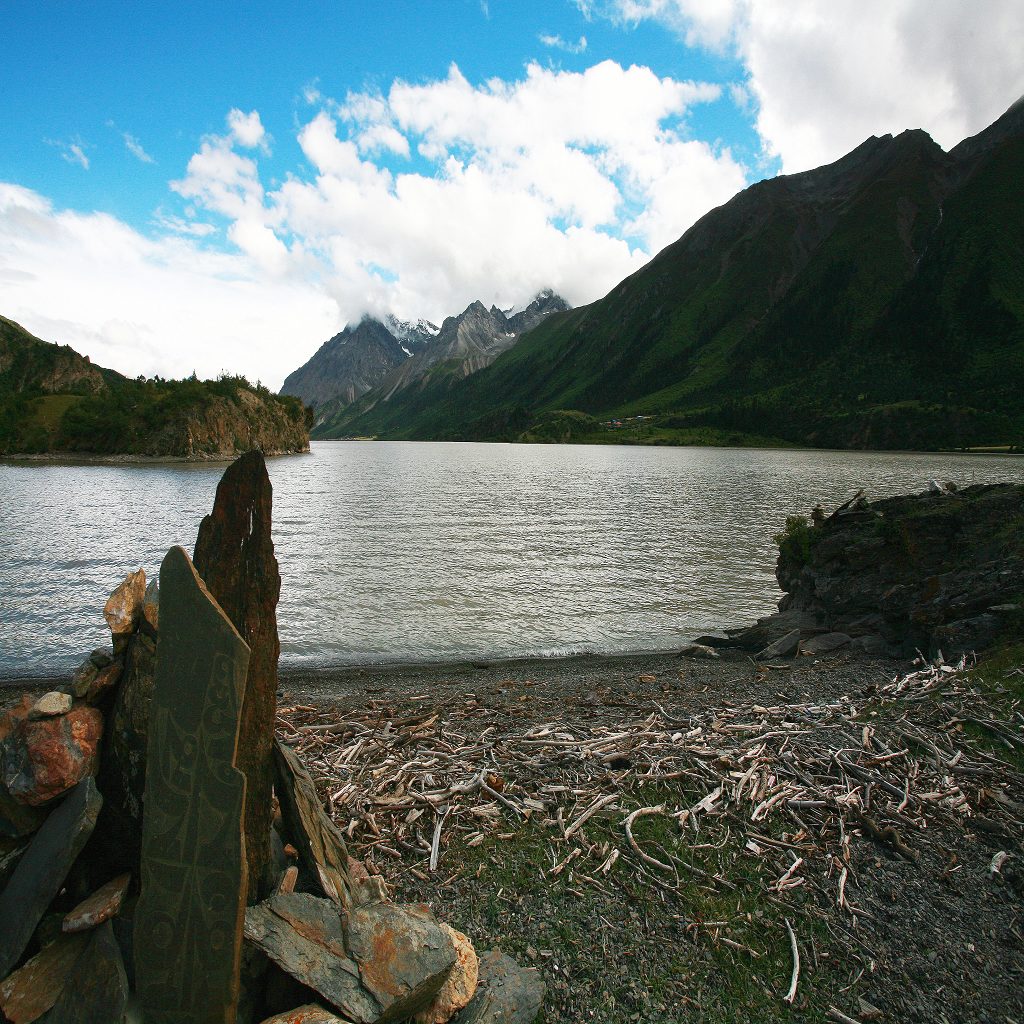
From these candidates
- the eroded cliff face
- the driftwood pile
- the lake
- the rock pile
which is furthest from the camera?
the eroded cliff face

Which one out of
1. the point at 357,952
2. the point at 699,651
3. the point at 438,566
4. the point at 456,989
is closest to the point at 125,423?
the point at 438,566

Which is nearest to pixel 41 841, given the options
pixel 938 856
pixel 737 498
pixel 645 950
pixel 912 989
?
pixel 645 950

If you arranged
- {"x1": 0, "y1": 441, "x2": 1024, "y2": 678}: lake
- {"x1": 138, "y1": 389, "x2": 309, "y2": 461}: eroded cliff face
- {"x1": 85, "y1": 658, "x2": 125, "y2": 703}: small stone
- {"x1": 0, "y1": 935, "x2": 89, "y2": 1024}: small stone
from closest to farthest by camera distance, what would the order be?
1. {"x1": 0, "y1": 935, "x2": 89, "y2": 1024}: small stone
2. {"x1": 85, "y1": 658, "x2": 125, "y2": 703}: small stone
3. {"x1": 0, "y1": 441, "x2": 1024, "y2": 678}: lake
4. {"x1": 138, "y1": 389, "x2": 309, "y2": 461}: eroded cliff face

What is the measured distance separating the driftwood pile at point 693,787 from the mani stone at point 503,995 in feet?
4.49

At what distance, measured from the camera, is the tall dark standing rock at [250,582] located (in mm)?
5242

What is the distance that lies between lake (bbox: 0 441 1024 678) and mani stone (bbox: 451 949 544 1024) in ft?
50.0

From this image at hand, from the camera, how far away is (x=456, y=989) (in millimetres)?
4812

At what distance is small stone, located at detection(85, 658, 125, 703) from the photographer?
5168 mm

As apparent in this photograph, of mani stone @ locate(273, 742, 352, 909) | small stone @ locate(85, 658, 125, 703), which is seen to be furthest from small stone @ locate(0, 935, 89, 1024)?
small stone @ locate(85, 658, 125, 703)

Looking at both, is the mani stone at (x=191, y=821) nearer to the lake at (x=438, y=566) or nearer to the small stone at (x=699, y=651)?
the lake at (x=438, y=566)

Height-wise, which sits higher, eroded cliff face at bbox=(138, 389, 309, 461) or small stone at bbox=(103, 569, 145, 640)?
eroded cliff face at bbox=(138, 389, 309, 461)

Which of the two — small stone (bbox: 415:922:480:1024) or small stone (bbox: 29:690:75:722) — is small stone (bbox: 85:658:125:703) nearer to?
small stone (bbox: 29:690:75:722)

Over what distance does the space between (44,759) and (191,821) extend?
4.95 feet

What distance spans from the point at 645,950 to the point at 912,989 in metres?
2.32
